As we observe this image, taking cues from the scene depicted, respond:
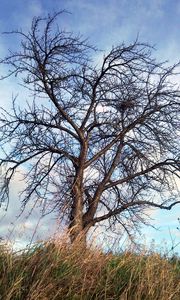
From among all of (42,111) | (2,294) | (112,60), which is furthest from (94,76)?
(2,294)

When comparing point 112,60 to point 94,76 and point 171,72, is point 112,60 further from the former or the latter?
point 171,72

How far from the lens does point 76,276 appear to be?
691 cm

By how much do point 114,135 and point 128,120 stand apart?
0.79m

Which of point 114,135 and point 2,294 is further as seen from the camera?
point 114,135

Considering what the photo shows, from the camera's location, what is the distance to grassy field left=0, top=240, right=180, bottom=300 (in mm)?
6359

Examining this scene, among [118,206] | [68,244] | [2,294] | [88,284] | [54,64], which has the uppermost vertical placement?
[54,64]

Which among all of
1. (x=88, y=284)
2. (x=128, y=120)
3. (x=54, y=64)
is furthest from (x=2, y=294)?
(x=128, y=120)

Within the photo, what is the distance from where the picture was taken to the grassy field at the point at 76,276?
6359 mm

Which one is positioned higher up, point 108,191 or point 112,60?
point 112,60

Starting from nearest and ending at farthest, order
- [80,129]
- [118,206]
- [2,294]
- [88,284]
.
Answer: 1. [2,294]
2. [88,284]
3. [80,129]
4. [118,206]

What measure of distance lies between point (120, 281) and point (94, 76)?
40.2ft

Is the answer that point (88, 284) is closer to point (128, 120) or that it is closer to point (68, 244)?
point (68, 244)

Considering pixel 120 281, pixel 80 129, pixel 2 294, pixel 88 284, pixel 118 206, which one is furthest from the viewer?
pixel 118 206

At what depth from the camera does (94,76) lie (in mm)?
19125
